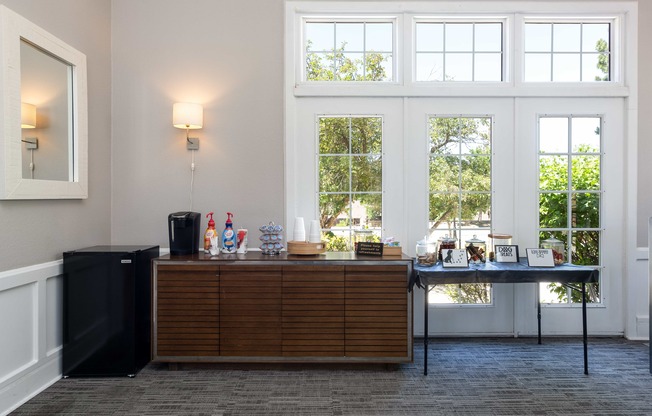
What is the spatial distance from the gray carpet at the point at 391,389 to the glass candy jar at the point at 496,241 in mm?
838

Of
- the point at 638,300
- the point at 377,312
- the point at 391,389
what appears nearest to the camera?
the point at 391,389

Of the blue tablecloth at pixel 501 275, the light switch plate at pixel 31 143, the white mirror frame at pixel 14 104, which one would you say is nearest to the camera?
the white mirror frame at pixel 14 104

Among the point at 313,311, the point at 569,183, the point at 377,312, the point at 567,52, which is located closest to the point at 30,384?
the point at 313,311

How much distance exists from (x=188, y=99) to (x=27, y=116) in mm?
1323

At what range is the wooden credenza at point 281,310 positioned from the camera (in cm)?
317

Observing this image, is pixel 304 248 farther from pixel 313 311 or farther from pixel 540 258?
pixel 540 258

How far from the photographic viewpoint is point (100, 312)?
3.05 metres

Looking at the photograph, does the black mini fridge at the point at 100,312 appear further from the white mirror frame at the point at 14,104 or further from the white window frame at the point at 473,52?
the white window frame at the point at 473,52

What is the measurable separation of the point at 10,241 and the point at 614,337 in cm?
495

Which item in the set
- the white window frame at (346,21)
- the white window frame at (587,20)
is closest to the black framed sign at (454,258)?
the white window frame at (346,21)

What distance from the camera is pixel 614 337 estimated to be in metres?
3.89

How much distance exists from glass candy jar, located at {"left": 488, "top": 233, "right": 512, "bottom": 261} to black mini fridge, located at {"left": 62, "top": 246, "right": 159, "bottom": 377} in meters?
2.91

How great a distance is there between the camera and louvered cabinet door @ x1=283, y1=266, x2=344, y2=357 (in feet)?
10.4

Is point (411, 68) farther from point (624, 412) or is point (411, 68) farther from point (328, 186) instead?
point (624, 412)
